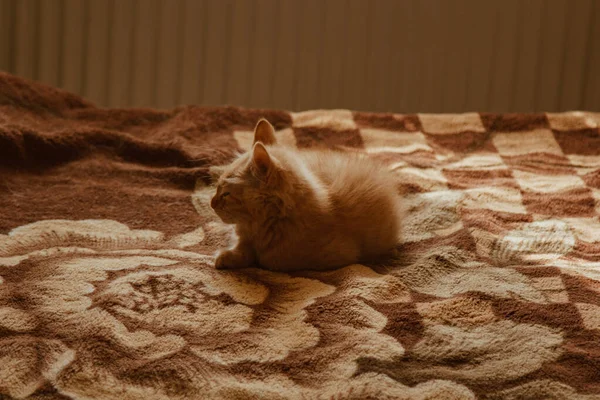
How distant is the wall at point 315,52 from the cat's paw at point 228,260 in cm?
147

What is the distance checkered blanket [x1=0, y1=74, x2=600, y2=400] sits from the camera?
0.81 meters

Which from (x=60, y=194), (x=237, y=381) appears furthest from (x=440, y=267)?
(x=60, y=194)

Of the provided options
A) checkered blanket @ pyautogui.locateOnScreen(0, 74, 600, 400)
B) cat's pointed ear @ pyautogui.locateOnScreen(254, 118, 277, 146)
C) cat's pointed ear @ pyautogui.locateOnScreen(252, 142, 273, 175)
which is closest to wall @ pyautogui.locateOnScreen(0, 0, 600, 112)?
checkered blanket @ pyautogui.locateOnScreen(0, 74, 600, 400)

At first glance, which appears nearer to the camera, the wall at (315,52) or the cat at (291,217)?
the cat at (291,217)

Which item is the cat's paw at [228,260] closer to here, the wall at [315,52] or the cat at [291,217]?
the cat at [291,217]

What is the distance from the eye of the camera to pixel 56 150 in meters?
1.70

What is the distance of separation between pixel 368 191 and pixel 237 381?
592 mm

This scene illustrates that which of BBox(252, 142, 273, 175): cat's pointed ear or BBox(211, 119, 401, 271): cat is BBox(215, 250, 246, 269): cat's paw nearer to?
BBox(211, 119, 401, 271): cat

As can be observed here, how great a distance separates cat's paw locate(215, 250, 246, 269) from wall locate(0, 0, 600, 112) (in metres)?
1.47

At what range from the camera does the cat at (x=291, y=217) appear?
1188 millimetres

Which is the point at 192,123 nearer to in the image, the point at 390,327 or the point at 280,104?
the point at 280,104

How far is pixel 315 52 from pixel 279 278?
1555 mm

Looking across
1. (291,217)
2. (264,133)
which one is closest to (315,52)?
(264,133)

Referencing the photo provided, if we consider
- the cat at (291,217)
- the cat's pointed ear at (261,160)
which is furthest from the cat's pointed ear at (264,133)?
the cat's pointed ear at (261,160)
